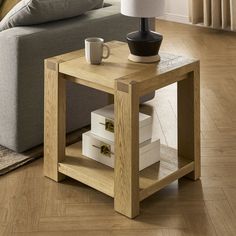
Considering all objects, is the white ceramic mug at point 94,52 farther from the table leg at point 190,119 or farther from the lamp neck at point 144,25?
the table leg at point 190,119

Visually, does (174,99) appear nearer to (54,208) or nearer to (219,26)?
(54,208)

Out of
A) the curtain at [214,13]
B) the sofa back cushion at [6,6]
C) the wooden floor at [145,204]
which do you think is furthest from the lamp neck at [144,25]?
the curtain at [214,13]

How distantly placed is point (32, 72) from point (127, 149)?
2.58 ft

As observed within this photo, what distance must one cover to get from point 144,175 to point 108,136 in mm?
233

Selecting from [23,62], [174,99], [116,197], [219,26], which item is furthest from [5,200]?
[219,26]

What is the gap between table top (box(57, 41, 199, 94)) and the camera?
92.3 inches

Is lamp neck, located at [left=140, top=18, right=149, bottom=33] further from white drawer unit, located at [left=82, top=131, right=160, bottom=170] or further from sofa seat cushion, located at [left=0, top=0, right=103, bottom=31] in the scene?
sofa seat cushion, located at [left=0, top=0, right=103, bottom=31]

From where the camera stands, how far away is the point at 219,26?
18.0 ft

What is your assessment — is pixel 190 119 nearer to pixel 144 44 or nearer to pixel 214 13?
pixel 144 44

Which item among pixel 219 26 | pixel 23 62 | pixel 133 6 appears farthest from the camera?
pixel 219 26

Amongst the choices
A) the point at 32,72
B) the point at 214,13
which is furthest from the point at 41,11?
the point at 214,13

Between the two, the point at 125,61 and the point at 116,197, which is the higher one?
the point at 125,61

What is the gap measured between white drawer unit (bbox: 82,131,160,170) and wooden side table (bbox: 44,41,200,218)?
30 millimetres

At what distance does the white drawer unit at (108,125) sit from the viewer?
2.58 metres
